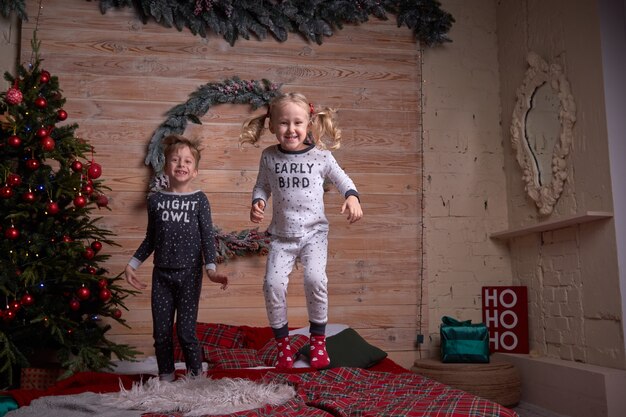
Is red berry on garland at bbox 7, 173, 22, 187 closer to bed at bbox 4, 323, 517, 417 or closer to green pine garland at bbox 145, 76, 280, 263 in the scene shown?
green pine garland at bbox 145, 76, 280, 263

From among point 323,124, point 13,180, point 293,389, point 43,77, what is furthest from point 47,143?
point 293,389

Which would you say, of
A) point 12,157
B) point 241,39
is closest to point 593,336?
point 241,39

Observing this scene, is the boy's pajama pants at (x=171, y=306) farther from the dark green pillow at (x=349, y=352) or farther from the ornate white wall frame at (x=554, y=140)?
the ornate white wall frame at (x=554, y=140)

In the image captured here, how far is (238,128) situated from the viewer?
13.2 ft

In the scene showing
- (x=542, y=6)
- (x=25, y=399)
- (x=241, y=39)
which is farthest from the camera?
(x=241, y=39)

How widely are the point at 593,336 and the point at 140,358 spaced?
2.63 m

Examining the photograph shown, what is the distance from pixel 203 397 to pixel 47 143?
5.91 ft

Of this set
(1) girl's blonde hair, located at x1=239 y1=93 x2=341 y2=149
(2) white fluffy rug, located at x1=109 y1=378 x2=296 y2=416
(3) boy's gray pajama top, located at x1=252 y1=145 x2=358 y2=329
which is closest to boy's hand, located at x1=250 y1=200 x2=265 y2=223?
(3) boy's gray pajama top, located at x1=252 y1=145 x2=358 y2=329

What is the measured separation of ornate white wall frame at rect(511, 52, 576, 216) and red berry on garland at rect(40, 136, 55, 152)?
290cm

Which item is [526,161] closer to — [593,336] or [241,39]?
[593,336]

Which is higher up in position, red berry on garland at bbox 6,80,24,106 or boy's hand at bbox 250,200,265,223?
red berry on garland at bbox 6,80,24,106

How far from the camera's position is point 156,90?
13.0 ft

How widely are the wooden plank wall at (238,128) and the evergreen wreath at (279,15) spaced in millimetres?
64

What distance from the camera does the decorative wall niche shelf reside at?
10.1 ft
